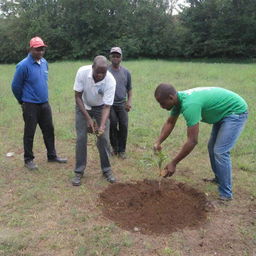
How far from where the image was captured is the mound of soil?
428 centimetres

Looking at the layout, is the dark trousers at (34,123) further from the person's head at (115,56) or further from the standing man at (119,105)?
the person's head at (115,56)

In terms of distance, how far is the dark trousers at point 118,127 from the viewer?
20.4 feet

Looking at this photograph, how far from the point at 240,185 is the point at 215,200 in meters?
0.69

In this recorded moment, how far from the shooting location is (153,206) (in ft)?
15.3

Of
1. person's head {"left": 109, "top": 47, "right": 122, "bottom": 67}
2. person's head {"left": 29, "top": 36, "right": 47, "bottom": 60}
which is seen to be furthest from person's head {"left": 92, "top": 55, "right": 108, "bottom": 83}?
person's head {"left": 109, "top": 47, "right": 122, "bottom": 67}

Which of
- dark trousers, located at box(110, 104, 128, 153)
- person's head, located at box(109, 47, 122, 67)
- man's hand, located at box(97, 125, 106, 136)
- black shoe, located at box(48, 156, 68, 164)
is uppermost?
person's head, located at box(109, 47, 122, 67)

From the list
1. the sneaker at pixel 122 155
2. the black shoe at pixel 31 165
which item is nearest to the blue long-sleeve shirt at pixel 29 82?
the black shoe at pixel 31 165

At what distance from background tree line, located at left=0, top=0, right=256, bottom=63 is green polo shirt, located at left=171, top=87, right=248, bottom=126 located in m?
27.1

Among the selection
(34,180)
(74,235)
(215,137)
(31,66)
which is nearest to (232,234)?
(215,137)

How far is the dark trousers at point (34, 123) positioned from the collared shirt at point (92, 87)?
40.4 inches

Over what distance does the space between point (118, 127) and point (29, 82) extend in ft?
5.63

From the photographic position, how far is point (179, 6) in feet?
114

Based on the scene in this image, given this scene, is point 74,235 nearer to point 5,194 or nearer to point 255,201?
point 5,194

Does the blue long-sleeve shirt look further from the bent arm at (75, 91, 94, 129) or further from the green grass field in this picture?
the green grass field
